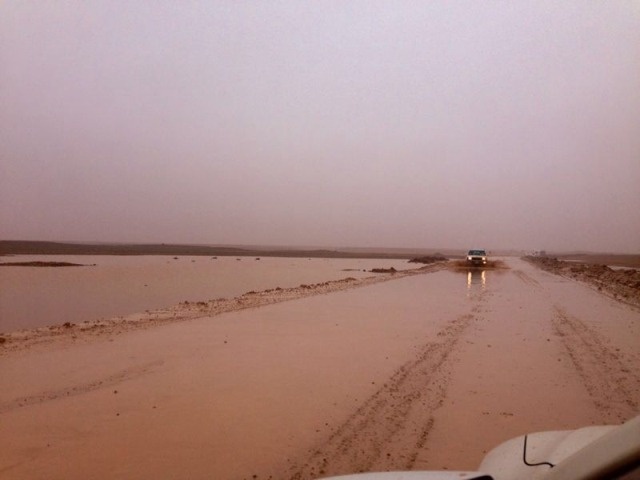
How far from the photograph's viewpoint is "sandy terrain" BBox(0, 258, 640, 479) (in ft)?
18.6

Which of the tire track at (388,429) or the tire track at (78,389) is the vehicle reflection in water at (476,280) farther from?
the tire track at (78,389)

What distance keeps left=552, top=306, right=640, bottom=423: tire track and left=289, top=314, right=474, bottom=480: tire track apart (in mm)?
2220

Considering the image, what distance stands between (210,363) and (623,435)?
886 cm

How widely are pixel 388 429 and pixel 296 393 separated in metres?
2.10

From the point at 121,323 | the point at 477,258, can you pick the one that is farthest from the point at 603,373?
the point at 477,258

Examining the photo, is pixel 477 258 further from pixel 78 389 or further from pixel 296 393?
pixel 78 389

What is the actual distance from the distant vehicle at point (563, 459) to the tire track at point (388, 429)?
2.29 meters

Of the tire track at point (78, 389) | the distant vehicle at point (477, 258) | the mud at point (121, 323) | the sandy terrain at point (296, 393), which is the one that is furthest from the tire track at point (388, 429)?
the distant vehicle at point (477, 258)

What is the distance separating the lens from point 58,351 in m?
11.1

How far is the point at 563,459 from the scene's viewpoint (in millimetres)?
2621

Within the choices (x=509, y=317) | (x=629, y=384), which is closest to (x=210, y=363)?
(x=629, y=384)

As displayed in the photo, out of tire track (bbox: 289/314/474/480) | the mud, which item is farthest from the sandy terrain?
the mud

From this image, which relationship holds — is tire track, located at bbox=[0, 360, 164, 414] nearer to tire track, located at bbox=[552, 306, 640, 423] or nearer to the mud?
the mud

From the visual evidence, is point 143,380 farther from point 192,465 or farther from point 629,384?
point 629,384
